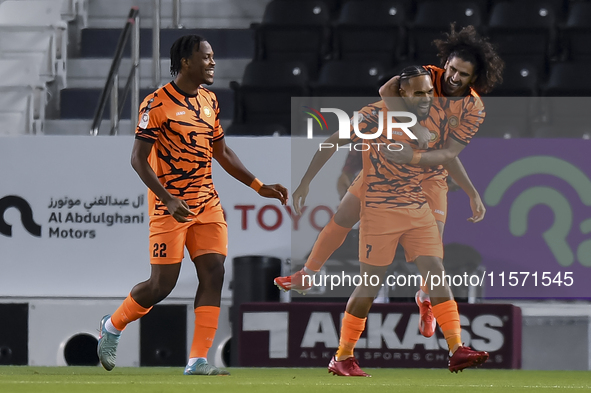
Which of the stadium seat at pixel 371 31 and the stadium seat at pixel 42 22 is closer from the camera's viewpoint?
the stadium seat at pixel 371 31

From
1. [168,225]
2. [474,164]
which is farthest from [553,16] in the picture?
[168,225]

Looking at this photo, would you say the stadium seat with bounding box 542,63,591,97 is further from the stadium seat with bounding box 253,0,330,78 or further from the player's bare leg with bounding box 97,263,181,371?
the player's bare leg with bounding box 97,263,181,371

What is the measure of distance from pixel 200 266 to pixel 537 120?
4.18 metres

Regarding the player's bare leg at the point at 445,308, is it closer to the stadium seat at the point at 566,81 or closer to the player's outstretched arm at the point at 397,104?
the player's outstretched arm at the point at 397,104

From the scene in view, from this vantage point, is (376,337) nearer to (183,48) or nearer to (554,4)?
(183,48)

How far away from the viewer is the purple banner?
7.18 metres

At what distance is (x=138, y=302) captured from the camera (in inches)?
203

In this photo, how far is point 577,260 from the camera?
7.20 metres

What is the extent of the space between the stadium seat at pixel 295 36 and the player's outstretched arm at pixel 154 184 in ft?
15.0

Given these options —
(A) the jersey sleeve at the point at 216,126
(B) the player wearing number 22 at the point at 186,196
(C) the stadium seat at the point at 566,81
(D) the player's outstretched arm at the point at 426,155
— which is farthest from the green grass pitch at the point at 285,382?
(C) the stadium seat at the point at 566,81

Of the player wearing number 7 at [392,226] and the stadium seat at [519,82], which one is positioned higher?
the stadium seat at [519,82]

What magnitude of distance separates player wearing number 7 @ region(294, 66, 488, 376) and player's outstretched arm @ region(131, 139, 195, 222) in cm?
87

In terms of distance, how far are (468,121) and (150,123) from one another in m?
1.72

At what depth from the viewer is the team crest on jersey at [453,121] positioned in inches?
217
